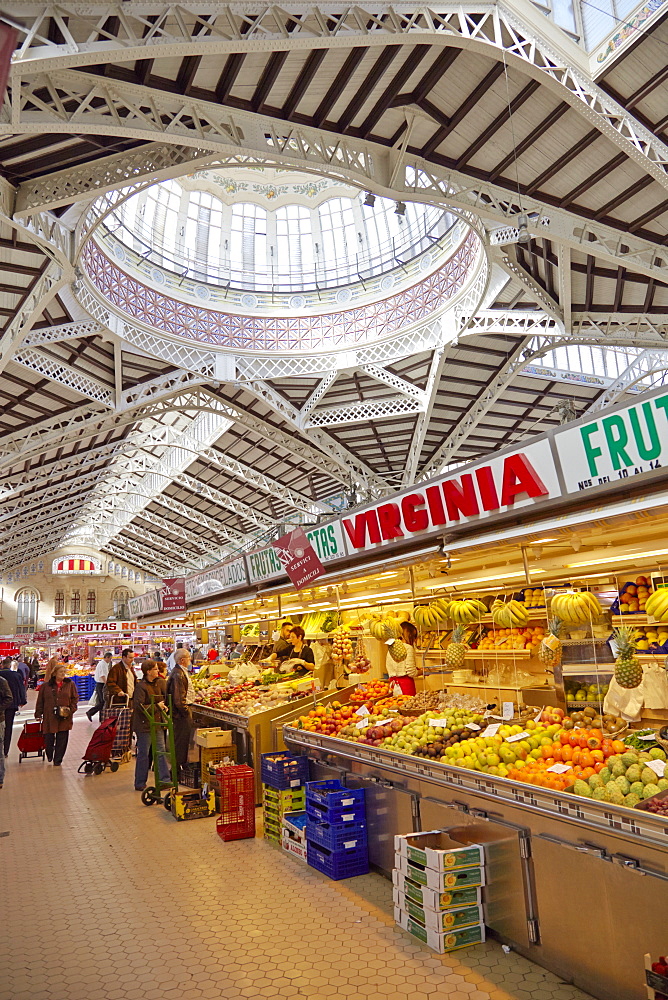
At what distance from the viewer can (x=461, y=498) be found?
4.84 metres

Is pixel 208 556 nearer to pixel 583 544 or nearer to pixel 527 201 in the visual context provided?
pixel 527 201

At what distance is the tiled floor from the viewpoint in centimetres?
371

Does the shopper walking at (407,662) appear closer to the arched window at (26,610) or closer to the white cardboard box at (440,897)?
the white cardboard box at (440,897)

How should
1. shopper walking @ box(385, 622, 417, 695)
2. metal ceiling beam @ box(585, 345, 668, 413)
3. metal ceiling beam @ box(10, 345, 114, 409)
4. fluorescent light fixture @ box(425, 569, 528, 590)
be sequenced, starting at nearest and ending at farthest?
fluorescent light fixture @ box(425, 569, 528, 590) → shopper walking @ box(385, 622, 417, 695) → metal ceiling beam @ box(10, 345, 114, 409) → metal ceiling beam @ box(585, 345, 668, 413)

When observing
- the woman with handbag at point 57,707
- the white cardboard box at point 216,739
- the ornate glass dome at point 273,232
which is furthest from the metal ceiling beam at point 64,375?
the white cardboard box at point 216,739

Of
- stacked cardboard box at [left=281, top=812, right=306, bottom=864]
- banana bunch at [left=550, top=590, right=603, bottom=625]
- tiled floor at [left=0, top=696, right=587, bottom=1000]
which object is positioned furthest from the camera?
stacked cardboard box at [left=281, top=812, right=306, bottom=864]

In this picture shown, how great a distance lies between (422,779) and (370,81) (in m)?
6.82

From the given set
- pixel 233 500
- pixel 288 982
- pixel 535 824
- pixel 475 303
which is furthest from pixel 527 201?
pixel 233 500

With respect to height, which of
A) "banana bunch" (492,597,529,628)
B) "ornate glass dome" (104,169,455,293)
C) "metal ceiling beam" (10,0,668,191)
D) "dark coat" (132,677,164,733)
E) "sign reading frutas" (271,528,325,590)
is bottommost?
"dark coat" (132,677,164,733)

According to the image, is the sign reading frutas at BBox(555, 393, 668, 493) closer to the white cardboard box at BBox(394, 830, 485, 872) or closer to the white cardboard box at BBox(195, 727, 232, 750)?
the white cardboard box at BBox(394, 830, 485, 872)

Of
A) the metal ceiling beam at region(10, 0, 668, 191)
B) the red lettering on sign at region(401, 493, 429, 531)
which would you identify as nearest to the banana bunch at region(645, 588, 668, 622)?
the red lettering on sign at region(401, 493, 429, 531)

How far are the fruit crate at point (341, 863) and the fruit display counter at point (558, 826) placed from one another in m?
0.13

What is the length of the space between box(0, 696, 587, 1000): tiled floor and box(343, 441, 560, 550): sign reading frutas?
2.72 metres

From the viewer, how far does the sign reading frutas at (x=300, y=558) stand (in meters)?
7.26
